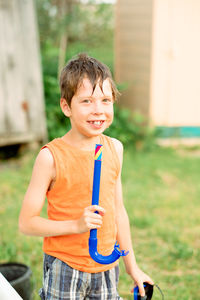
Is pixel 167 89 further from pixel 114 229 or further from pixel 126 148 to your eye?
pixel 114 229

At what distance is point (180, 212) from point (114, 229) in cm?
259

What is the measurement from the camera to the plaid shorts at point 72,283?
1.60m

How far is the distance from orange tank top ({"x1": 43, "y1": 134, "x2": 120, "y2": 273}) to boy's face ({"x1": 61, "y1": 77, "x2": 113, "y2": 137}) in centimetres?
11

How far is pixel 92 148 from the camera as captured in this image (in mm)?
1611

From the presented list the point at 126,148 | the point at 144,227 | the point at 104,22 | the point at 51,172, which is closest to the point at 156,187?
the point at 144,227

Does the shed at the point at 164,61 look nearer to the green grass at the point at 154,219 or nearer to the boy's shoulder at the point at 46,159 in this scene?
the green grass at the point at 154,219

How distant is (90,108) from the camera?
1.51 meters

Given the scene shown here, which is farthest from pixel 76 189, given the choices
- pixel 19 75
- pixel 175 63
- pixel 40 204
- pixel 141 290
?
pixel 175 63

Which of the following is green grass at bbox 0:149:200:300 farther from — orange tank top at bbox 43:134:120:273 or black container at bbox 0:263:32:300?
orange tank top at bbox 43:134:120:273

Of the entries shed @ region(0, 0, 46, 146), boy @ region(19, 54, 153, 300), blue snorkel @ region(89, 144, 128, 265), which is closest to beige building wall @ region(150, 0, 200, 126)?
shed @ region(0, 0, 46, 146)

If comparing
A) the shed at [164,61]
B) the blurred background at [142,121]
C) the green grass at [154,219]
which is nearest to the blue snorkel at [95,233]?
the green grass at [154,219]

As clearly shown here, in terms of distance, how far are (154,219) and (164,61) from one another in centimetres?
335

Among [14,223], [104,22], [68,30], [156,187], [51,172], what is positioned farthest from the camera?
[104,22]

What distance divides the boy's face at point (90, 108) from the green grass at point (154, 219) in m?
1.43
